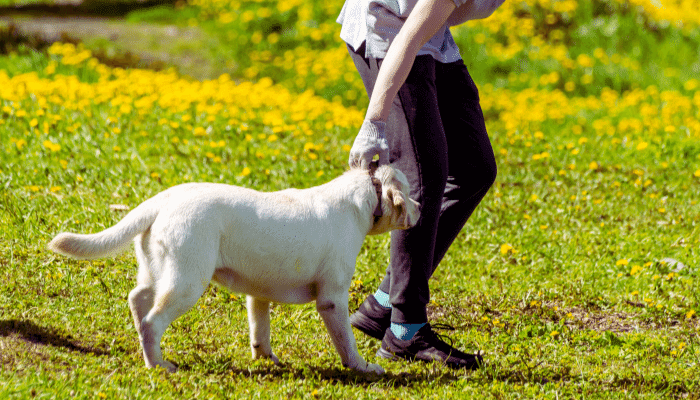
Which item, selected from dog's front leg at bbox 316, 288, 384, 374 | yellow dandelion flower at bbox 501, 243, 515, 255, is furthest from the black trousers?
yellow dandelion flower at bbox 501, 243, 515, 255

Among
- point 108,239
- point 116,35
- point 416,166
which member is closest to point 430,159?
point 416,166

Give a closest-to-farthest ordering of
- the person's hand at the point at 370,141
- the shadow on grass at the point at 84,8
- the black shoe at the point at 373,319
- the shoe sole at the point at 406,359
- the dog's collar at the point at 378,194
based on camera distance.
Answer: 1. the person's hand at the point at 370,141
2. the dog's collar at the point at 378,194
3. the shoe sole at the point at 406,359
4. the black shoe at the point at 373,319
5. the shadow on grass at the point at 84,8

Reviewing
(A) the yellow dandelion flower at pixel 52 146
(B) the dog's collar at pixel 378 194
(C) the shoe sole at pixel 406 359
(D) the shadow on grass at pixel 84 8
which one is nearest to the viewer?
(B) the dog's collar at pixel 378 194

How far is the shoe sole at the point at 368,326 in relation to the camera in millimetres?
3580

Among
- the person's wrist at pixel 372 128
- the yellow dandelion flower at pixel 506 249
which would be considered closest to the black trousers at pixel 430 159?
the person's wrist at pixel 372 128

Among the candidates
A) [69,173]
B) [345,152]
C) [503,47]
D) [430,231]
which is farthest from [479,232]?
[503,47]

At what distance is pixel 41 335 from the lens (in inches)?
121

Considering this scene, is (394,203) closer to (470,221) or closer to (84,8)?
(470,221)

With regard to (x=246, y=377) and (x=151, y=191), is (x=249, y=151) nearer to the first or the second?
(x=151, y=191)

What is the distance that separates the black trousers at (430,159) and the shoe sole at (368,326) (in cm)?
24

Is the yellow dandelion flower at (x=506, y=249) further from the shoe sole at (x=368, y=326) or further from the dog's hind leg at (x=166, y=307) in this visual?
the dog's hind leg at (x=166, y=307)

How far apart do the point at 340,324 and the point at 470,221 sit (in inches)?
99.8

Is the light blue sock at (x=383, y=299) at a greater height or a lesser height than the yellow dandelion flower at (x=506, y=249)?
greater

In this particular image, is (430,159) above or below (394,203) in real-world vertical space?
above
